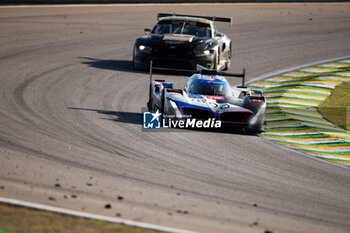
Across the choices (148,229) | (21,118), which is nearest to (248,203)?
(148,229)

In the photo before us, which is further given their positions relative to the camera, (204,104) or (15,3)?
(15,3)

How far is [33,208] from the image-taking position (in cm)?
734

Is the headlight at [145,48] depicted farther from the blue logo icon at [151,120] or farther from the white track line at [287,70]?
the blue logo icon at [151,120]

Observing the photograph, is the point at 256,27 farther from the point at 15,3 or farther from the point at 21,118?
the point at 21,118

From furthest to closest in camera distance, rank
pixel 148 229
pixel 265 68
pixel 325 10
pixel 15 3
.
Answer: pixel 325 10 → pixel 15 3 → pixel 265 68 → pixel 148 229

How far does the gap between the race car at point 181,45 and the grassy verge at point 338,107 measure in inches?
135

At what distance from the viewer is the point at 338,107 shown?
1625 centimetres

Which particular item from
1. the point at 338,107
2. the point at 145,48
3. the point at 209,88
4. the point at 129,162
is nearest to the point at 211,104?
the point at 209,88

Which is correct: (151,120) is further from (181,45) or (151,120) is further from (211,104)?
(181,45)

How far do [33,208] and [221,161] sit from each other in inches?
161

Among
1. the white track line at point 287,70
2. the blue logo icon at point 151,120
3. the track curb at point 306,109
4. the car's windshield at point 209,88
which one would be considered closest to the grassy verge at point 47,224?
the blue logo icon at point 151,120

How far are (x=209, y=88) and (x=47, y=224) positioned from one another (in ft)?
23.8

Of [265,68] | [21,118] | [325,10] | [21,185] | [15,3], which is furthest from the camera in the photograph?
[325,10]

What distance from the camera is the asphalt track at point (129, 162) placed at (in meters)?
7.97
